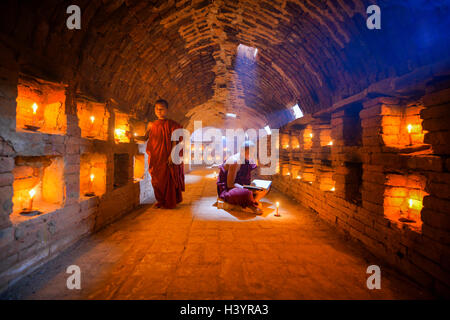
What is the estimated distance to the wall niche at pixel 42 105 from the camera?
9.81 feet

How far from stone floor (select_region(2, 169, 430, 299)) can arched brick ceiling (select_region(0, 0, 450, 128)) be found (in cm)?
291

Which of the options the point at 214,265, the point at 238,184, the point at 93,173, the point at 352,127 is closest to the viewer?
the point at 214,265

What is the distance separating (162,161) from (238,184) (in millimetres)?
2368

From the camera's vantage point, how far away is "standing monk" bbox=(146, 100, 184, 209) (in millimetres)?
5289

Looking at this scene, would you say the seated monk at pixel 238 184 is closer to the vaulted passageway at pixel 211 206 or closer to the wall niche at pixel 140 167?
the vaulted passageway at pixel 211 206

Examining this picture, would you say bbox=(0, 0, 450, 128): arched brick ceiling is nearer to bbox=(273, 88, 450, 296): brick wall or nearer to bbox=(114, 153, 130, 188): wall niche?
bbox=(273, 88, 450, 296): brick wall

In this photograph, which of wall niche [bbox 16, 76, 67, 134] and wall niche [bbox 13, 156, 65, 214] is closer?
wall niche [bbox 13, 156, 65, 214]

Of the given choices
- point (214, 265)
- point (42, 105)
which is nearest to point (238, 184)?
point (214, 265)

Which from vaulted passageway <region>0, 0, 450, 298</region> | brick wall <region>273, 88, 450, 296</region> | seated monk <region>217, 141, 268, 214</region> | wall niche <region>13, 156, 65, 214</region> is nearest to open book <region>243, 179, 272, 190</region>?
seated monk <region>217, 141, 268, 214</region>

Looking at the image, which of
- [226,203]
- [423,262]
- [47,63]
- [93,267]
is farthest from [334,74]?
[93,267]

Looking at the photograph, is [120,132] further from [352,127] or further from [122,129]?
[352,127]

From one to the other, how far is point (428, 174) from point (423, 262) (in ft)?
3.72

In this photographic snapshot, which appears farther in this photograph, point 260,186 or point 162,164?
point 260,186

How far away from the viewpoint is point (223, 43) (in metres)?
6.17
